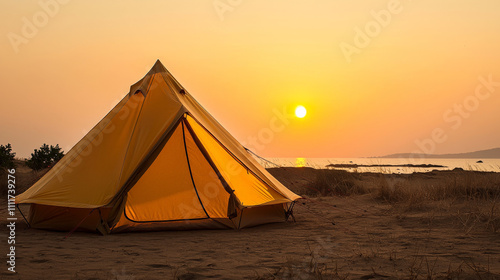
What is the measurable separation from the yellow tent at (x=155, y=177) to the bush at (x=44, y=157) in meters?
8.33

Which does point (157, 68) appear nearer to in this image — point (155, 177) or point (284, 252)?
point (155, 177)

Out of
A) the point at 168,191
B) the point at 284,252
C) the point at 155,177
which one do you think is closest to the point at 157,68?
the point at 155,177

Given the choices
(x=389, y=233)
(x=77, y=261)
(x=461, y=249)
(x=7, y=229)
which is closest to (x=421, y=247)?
(x=461, y=249)

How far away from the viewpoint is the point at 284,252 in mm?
4234

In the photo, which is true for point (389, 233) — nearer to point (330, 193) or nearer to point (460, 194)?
point (460, 194)

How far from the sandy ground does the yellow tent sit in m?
0.28

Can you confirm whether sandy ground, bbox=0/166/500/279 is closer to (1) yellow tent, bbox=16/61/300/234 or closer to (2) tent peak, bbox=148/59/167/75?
(1) yellow tent, bbox=16/61/300/234

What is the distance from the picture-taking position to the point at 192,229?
5996 millimetres

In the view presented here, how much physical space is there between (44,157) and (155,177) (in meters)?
8.91

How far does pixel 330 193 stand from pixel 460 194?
11.0 feet

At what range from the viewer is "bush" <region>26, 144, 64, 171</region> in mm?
Answer: 13898

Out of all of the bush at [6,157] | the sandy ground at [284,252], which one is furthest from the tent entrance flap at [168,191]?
the bush at [6,157]

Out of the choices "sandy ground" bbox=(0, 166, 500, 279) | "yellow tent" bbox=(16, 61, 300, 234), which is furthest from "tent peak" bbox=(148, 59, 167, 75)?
"sandy ground" bbox=(0, 166, 500, 279)

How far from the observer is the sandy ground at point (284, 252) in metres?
3.34
